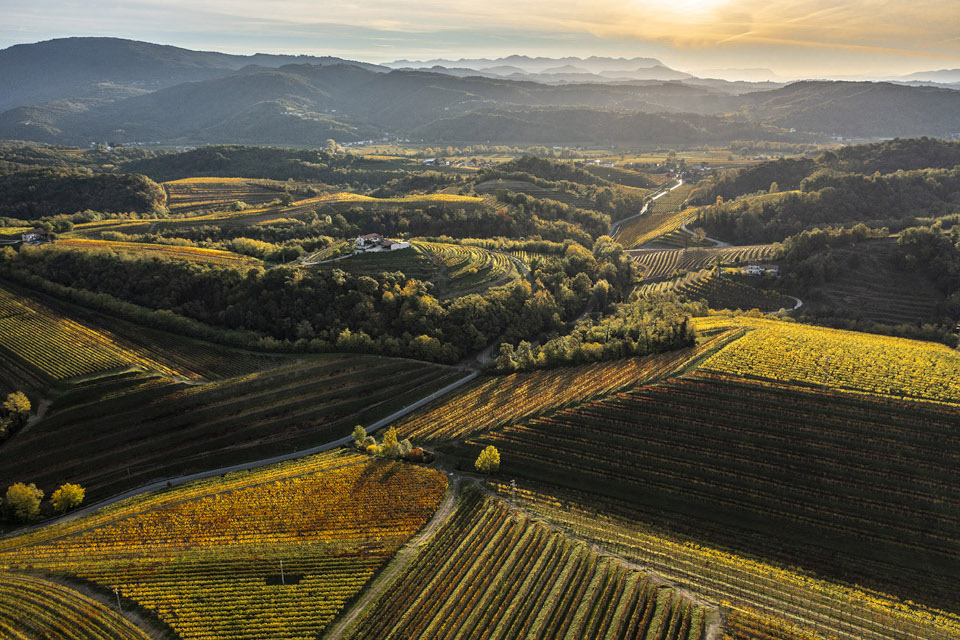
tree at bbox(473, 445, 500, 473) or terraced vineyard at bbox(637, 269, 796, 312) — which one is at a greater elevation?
terraced vineyard at bbox(637, 269, 796, 312)

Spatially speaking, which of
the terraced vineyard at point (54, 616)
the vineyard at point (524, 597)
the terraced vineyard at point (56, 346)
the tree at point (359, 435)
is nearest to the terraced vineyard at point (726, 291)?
the tree at point (359, 435)

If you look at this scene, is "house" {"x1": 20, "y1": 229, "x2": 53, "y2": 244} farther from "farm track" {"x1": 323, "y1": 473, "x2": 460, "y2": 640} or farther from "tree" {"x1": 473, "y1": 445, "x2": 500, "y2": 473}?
"farm track" {"x1": 323, "y1": 473, "x2": 460, "y2": 640}

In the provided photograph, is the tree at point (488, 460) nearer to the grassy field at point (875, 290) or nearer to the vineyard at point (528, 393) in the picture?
the vineyard at point (528, 393)

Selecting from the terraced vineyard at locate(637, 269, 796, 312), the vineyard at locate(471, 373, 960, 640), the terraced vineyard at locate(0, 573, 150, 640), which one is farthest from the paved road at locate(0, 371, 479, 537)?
the terraced vineyard at locate(637, 269, 796, 312)

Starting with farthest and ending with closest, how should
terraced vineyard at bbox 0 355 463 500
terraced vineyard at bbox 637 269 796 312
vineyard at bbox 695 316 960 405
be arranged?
1. terraced vineyard at bbox 637 269 796 312
2. terraced vineyard at bbox 0 355 463 500
3. vineyard at bbox 695 316 960 405

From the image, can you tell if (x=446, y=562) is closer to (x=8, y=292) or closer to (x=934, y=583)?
(x=934, y=583)

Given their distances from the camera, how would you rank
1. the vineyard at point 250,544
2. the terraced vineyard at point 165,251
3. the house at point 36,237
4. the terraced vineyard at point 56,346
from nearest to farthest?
the vineyard at point 250,544 → the terraced vineyard at point 56,346 → the terraced vineyard at point 165,251 → the house at point 36,237
